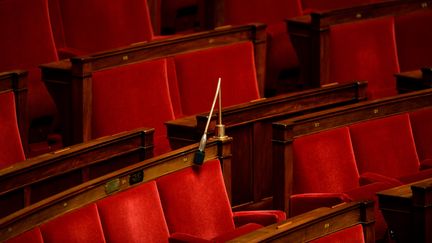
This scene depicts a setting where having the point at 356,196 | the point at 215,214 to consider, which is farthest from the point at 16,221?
the point at 356,196

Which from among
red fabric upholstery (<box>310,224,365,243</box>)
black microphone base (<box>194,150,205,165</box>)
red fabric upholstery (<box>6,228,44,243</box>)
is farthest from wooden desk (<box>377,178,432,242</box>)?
red fabric upholstery (<box>6,228,44,243</box>)

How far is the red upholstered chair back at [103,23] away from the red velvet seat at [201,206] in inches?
10.3

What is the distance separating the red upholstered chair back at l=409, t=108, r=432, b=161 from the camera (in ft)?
3.31

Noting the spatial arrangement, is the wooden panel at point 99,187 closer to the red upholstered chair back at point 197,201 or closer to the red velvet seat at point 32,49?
the red upholstered chair back at point 197,201

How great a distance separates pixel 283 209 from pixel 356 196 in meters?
0.07

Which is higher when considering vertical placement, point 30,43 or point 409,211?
point 30,43

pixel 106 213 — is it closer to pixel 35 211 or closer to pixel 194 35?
pixel 35 211

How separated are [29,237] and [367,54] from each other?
0.57m

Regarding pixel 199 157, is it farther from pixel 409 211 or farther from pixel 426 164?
pixel 426 164

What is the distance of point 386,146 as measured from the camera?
0.98 m

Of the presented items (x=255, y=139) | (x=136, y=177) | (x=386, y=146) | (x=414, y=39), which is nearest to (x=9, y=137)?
(x=136, y=177)

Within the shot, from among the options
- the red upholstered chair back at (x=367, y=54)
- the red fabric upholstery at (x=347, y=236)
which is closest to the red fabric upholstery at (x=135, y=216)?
the red fabric upholstery at (x=347, y=236)

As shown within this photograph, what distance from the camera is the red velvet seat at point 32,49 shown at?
37.9 inches

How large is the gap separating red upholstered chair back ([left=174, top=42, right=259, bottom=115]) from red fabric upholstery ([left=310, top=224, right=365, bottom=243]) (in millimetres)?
264
